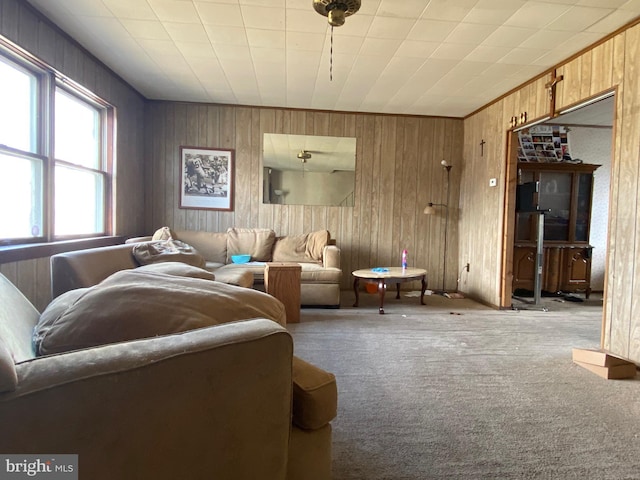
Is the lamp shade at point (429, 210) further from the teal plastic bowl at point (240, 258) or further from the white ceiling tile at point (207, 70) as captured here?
the white ceiling tile at point (207, 70)

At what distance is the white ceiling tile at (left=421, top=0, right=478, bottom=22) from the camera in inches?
93.7

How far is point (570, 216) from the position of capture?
486 centimetres

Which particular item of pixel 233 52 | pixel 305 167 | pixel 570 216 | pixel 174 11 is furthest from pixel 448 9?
pixel 570 216

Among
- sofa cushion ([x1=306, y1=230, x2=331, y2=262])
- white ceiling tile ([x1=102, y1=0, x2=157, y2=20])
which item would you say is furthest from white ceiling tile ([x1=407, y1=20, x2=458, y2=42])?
sofa cushion ([x1=306, y1=230, x2=331, y2=262])

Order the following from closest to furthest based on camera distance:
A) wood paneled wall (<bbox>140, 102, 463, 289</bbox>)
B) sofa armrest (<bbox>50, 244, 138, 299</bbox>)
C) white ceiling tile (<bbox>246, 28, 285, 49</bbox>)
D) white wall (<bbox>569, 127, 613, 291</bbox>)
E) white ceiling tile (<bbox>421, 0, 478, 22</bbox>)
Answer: sofa armrest (<bbox>50, 244, 138, 299</bbox>)
white ceiling tile (<bbox>421, 0, 478, 22</bbox>)
white ceiling tile (<bbox>246, 28, 285, 49</bbox>)
wood paneled wall (<bbox>140, 102, 463, 289</bbox>)
white wall (<bbox>569, 127, 613, 291</bbox>)

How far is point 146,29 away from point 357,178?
305 centimetres

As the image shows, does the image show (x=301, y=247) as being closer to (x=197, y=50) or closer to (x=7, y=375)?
(x=197, y=50)

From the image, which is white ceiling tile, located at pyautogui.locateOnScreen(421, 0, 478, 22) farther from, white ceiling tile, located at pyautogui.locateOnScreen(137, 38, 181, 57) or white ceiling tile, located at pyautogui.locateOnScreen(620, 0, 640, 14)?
white ceiling tile, located at pyautogui.locateOnScreen(137, 38, 181, 57)

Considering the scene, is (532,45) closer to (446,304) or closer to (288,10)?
(288,10)

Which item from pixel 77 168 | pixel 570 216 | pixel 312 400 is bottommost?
pixel 312 400

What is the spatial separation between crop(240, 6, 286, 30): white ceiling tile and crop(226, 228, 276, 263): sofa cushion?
8.13 ft

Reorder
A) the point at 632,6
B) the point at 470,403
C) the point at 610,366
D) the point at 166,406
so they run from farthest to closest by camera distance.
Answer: the point at 632,6, the point at 610,366, the point at 470,403, the point at 166,406

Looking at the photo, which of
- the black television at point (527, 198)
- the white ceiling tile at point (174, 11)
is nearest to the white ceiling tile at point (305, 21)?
the white ceiling tile at point (174, 11)

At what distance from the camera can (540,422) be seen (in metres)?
1.73
